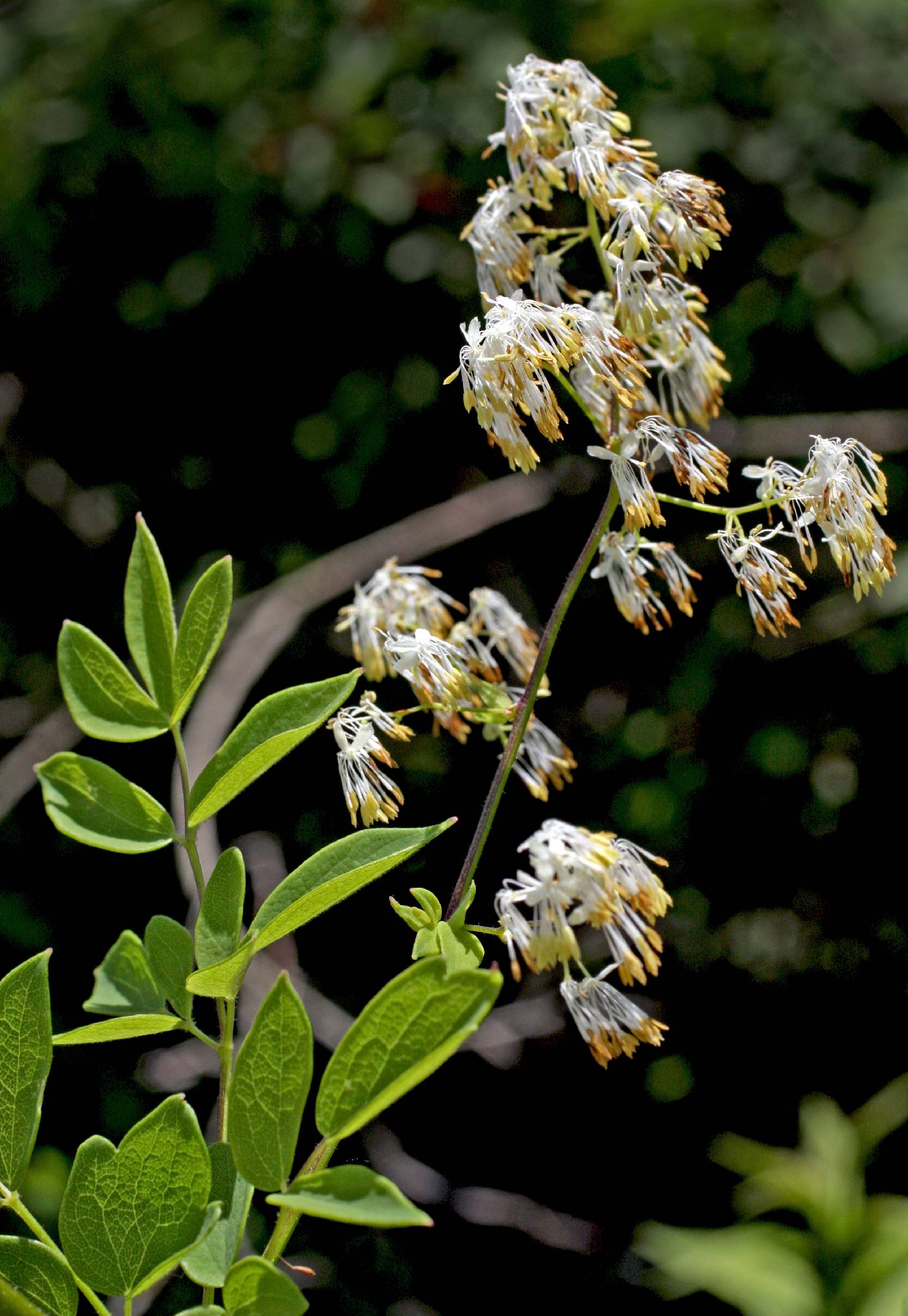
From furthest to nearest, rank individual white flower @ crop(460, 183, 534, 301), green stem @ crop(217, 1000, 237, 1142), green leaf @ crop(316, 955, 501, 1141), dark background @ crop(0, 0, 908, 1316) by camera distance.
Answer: dark background @ crop(0, 0, 908, 1316) → individual white flower @ crop(460, 183, 534, 301) → green stem @ crop(217, 1000, 237, 1142) → green leaf @ crop(316, 955, 501, 1141)

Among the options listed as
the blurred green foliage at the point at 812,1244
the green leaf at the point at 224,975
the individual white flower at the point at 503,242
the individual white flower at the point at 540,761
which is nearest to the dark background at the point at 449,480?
the blurred green foliage at the point at 812,1244

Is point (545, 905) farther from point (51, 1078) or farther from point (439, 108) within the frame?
point (439, 108)

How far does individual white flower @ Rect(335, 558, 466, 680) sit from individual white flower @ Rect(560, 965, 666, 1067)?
17 centimetres

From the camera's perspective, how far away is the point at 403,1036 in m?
0.30

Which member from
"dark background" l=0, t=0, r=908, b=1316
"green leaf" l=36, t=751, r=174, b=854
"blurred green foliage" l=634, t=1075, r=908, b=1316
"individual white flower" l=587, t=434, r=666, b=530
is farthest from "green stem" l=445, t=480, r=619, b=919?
"dark background" l=0, t=0, r=908, b=1316

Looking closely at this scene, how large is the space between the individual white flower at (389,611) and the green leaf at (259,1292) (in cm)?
27

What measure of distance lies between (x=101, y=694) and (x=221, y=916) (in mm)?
97

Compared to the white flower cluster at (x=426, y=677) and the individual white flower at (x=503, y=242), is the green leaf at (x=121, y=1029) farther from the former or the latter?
the individual white flower at (x=503, y=242)

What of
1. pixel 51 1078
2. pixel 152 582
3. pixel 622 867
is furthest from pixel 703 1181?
pixel 152 582

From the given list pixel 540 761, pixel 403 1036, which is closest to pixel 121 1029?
pixel 403 1036

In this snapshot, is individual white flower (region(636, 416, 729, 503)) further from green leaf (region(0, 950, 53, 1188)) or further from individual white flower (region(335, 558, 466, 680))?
green leaf (region(0, 950, 53, 1188))

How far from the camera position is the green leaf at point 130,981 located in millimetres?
421

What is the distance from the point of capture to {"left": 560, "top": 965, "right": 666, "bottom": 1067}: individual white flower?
0.43m

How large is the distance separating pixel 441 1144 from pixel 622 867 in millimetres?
1230
